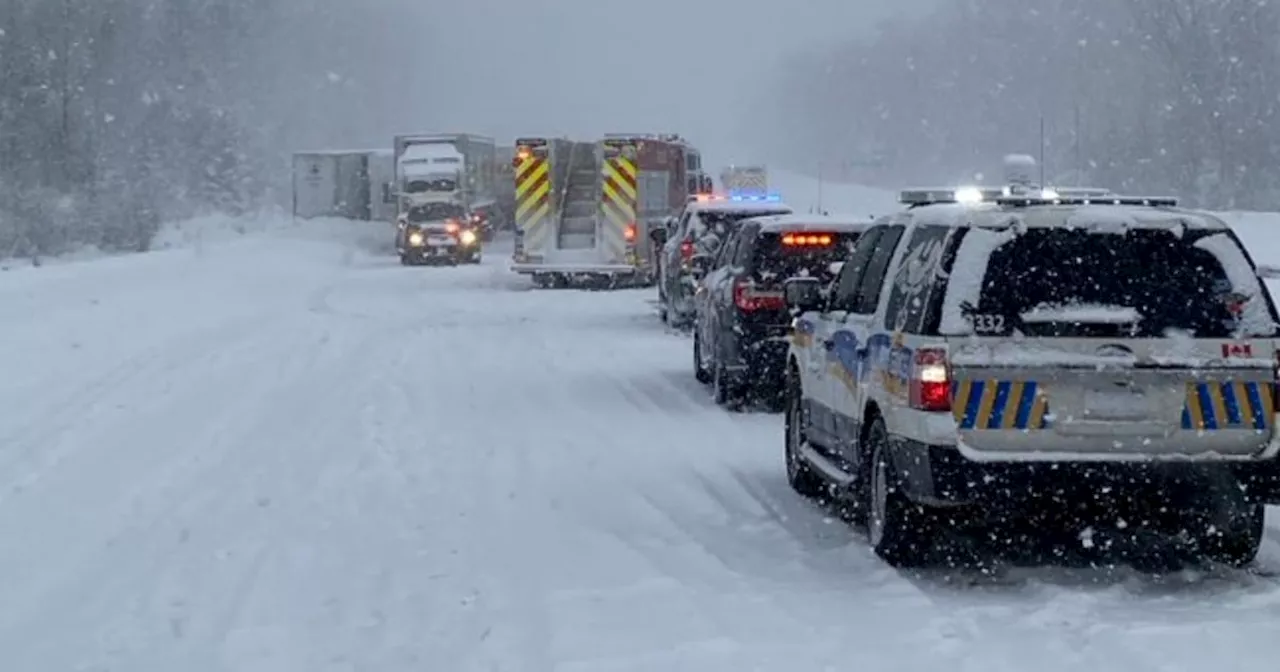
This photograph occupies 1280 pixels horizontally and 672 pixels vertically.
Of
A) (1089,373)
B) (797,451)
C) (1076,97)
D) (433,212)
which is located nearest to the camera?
(1089,373)

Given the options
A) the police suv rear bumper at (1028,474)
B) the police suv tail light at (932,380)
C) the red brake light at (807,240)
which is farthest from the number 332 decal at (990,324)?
the red brake light at (807,240)

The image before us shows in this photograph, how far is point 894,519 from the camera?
975cm

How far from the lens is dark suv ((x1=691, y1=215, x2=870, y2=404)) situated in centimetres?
1705

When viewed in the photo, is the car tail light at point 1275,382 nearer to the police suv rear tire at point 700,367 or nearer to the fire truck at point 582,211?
the police suv rear tire at point 700,367

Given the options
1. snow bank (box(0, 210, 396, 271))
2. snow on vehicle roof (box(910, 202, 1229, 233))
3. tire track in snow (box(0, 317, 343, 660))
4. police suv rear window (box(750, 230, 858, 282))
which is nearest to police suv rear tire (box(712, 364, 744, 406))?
police suv rear window (box(750, 230, 858, 282))

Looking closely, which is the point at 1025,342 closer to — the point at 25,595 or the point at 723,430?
the point at 25,595

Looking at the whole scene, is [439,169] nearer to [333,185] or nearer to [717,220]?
[333,185]

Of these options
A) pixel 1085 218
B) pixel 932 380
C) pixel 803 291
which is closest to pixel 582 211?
pixel 803 291

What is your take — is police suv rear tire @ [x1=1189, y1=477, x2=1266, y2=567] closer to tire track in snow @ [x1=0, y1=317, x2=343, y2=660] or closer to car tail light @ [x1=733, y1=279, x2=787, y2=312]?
tire track in snow @ [x1=0, y1=317, x2=343, y2=660]

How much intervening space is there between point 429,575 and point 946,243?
9.69 ft

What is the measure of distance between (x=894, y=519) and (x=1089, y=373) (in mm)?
1278

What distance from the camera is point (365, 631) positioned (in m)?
8.42

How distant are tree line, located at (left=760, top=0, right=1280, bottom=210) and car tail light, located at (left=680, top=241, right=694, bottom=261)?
20.8m

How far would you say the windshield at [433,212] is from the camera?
166 feet
